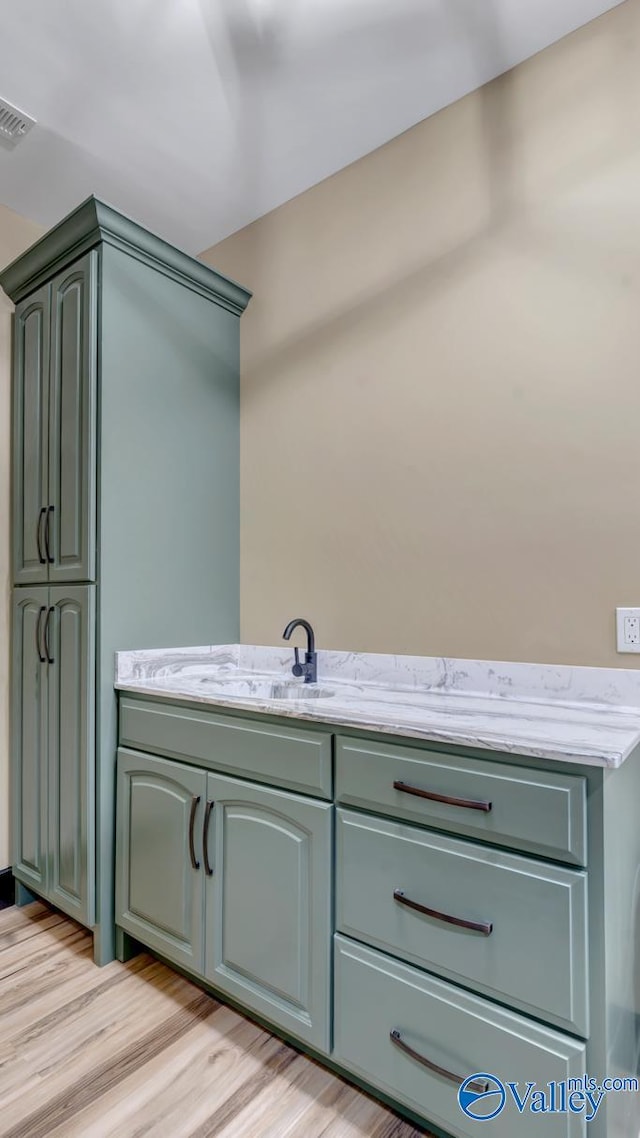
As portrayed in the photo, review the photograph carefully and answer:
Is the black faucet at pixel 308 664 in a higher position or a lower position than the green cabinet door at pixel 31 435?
lower

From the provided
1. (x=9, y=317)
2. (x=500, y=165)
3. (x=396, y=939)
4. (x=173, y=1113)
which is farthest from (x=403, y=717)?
(x=9, y=317)

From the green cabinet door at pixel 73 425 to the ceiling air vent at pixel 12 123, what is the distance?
0.45 metres

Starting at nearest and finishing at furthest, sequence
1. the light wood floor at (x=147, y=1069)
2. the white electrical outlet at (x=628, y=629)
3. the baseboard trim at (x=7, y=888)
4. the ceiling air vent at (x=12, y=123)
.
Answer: the light wood floor at (x=147, y=1069), the white electrical outlet at (x=628, y=629), the ceiling air vent at (x=12, y=123), the baseboard trim at (x=7, y=888)

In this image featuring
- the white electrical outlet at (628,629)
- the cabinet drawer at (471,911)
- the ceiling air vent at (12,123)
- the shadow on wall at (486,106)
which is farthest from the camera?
the ceiling air vent at (12,123)

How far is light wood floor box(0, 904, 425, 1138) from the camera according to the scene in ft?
4.31

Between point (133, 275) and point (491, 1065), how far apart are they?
2.36 m

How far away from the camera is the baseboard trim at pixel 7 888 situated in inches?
88.8

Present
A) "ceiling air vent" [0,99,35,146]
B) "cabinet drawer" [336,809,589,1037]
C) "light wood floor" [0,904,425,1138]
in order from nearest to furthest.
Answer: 1. "cabinet drawer" [336,809,589,1037]
2. "light wood floor" [0,904,425,1138]
3. "ceiling air vent" [0,99,35,146]

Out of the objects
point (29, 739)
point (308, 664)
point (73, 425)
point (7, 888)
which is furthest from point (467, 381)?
point (7, 888)

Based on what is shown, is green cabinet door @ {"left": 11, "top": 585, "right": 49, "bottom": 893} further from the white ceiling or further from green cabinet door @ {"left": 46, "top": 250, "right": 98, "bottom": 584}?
the white ceiling

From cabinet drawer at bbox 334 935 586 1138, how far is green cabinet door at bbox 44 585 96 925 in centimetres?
98

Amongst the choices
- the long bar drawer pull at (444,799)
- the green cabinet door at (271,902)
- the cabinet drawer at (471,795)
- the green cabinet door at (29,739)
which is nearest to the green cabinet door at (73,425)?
the green cabinet door at (29,739)

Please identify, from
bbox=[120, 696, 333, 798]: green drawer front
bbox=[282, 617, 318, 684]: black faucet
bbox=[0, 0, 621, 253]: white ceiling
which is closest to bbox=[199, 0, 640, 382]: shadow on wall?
bbox=[0, 0, 621, 253]: white ceiling

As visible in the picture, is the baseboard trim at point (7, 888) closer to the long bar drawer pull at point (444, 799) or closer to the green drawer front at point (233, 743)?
the green drawer front at point (233, 743)
